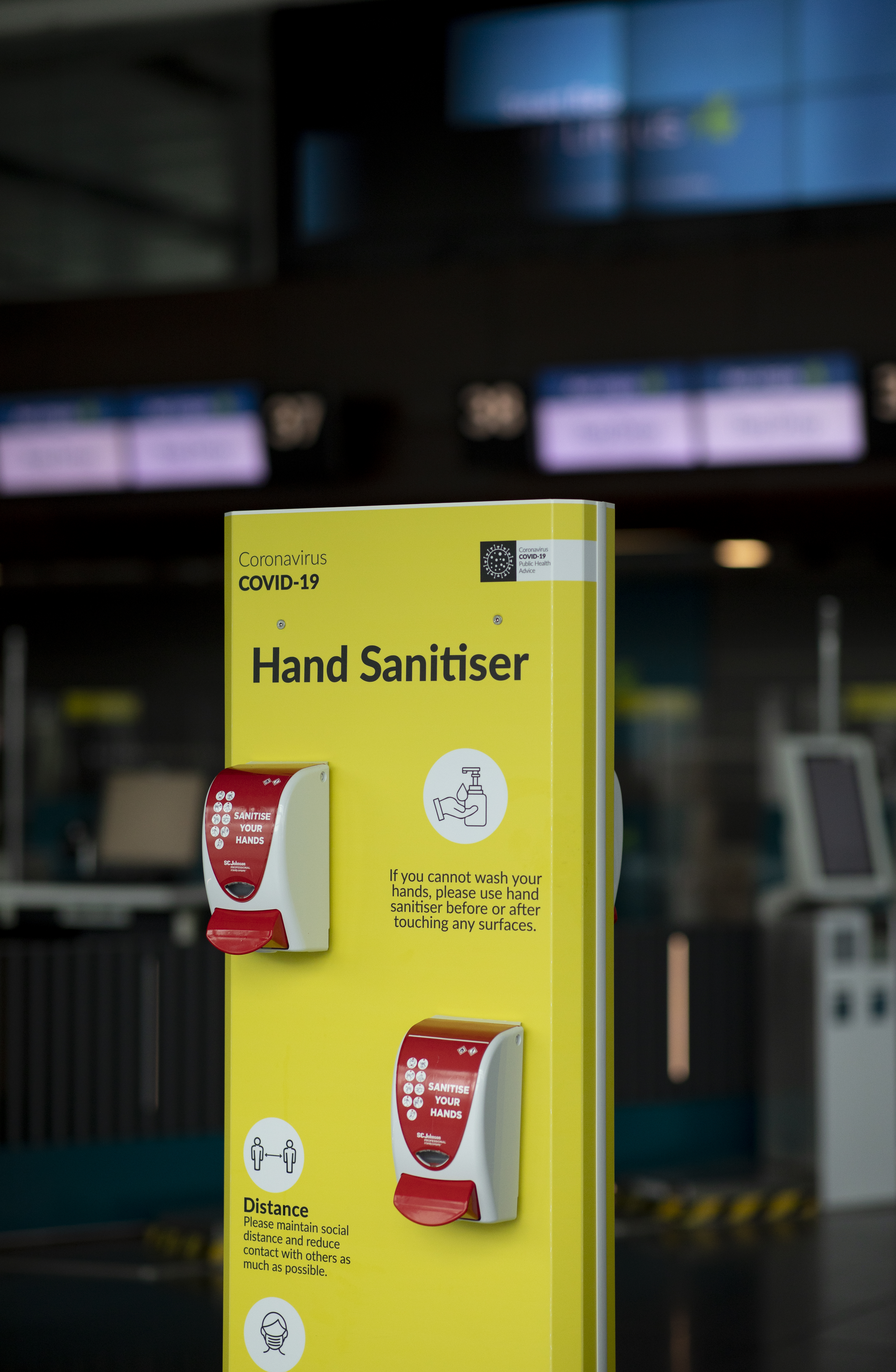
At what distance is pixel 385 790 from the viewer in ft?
9.61

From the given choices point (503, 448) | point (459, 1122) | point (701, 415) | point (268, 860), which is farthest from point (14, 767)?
point (459, 1122)

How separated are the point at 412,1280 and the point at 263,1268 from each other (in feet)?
0.87

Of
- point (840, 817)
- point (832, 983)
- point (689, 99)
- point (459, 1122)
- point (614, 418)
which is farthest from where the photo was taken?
point (689, 99)

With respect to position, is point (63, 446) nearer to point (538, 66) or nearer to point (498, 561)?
point (538, 66)

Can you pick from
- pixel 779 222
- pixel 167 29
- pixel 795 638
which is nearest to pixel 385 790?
pixel 779 222

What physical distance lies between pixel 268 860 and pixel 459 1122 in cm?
49

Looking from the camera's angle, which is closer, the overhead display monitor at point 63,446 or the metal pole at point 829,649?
the overhead display monitor at point 63,446

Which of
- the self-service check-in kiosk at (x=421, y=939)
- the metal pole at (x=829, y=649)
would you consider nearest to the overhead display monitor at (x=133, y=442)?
the metal pole at (x=829, y=649)

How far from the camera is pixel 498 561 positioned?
288 centimetres

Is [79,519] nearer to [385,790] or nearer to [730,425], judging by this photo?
[730,425]

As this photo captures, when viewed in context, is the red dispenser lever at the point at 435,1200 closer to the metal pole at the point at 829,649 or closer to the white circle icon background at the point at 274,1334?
the white circle icon background at the point at 274,1334

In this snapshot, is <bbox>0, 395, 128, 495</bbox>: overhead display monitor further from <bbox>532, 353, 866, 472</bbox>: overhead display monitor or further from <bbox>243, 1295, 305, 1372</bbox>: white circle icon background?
<bbox>243, 1295, 305, 1372</bbox>: white circle icon background

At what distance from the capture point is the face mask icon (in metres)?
2.95

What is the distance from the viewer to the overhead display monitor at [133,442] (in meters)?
7.73
